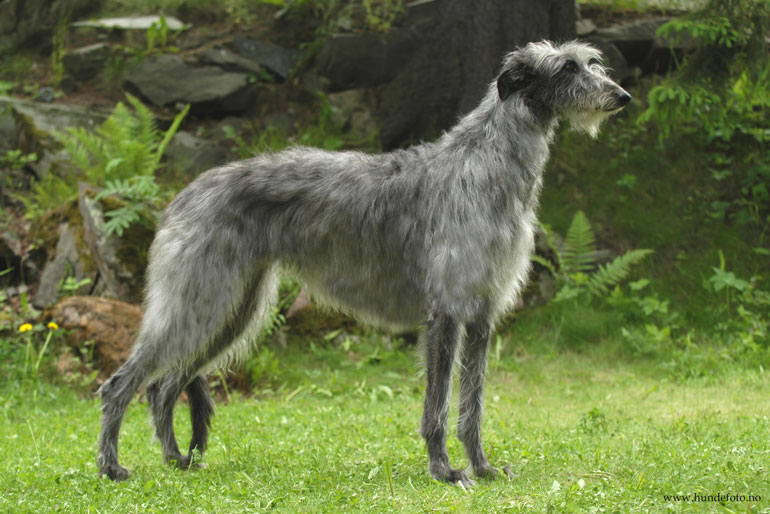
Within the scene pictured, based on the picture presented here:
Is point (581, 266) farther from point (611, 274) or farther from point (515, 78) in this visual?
point (515, 78)

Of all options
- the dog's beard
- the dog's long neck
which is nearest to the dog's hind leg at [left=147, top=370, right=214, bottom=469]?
the dog's long neck

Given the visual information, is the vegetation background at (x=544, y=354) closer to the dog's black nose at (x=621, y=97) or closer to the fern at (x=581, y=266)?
the fern at (x=581, y=266)

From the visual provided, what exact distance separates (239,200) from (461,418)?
76.6 inches

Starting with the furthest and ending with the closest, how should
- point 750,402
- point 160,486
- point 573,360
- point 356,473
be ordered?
point 573,360 → point 750,402 → point 356,473 → point 160,486

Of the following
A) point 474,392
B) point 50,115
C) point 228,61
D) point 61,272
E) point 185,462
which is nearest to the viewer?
point 474,392

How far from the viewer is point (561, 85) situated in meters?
4.93

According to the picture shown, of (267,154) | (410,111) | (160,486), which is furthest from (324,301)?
(410,111)

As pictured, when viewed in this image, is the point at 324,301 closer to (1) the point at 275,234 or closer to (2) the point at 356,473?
(1) the point at 275,234

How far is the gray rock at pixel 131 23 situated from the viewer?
1278 cm

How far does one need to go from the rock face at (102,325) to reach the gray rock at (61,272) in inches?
28.4

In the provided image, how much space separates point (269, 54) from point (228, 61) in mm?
660

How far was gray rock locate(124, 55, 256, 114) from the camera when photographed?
11.9 m

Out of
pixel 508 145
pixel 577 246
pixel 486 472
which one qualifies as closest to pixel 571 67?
pixel 508 145

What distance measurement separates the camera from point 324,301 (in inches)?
215
